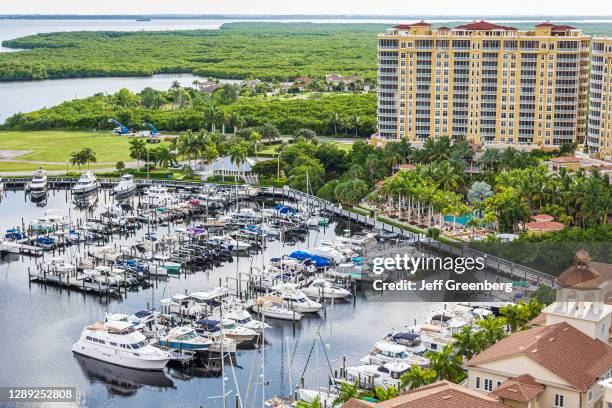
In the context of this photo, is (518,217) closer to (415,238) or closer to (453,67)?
(415,238)

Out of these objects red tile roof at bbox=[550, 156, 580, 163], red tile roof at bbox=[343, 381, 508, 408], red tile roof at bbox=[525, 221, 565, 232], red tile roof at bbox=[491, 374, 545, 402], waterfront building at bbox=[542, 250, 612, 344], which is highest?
waterfront building at bbox=[542, 250, 612, 344]

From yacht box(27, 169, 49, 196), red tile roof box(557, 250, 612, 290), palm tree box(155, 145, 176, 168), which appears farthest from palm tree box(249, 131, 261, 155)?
red tile roof box(557, 250, 612, 290)

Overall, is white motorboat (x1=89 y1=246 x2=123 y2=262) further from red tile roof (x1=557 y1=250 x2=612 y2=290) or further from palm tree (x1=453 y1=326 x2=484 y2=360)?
red tile roof (x1=557 y1=250 x2=612 y2=290)

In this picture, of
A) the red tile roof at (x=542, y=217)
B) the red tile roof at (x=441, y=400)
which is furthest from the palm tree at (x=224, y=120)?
the red tile roof at (x=441, y=400)

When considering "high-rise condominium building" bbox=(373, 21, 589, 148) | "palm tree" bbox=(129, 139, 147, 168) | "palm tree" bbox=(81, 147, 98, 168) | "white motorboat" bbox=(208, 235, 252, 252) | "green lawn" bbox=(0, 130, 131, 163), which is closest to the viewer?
"white motorboat" bbox=(208, 235, 252, 252)

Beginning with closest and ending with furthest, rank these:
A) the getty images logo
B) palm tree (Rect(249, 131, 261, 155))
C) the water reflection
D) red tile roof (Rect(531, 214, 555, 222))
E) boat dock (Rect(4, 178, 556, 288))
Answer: the getty images logo, the water reflection, boat dock (Rect(4, 178, 556, 288)), red tile roof (Rect(531, 214, 555, 222)), palm tree (Rect(249, 131, 261, 155))

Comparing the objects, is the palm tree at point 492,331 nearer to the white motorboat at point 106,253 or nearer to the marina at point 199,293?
the marina at point 199,293
